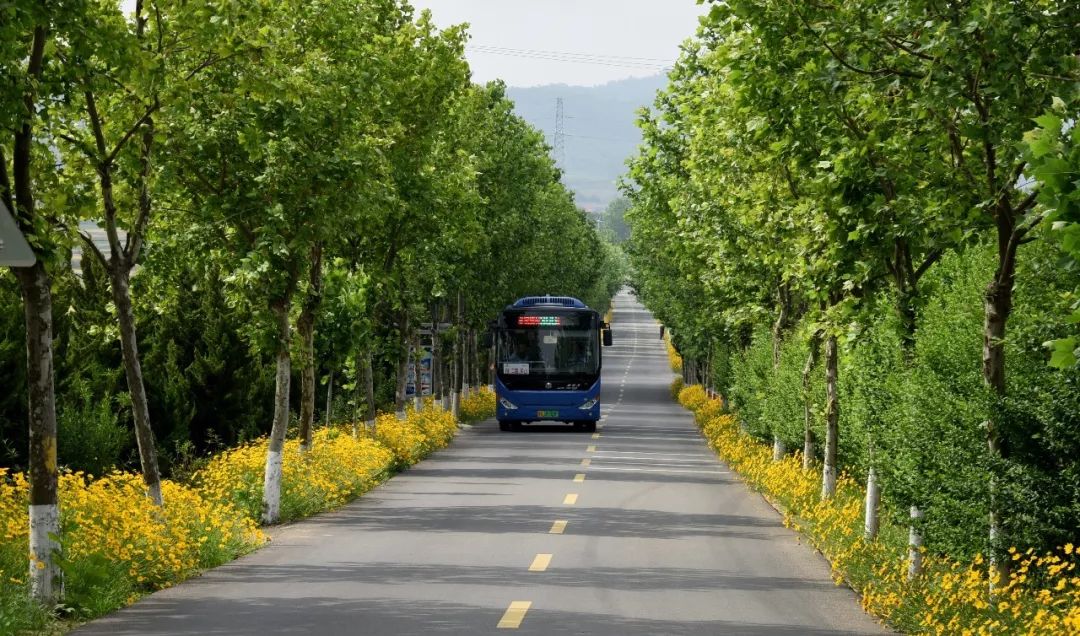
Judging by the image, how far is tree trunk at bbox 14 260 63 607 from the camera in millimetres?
13141

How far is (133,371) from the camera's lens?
55.2 ft

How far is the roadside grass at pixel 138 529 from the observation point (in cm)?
1323

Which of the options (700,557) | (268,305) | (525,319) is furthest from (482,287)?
(700,557)

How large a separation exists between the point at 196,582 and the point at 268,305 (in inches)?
297

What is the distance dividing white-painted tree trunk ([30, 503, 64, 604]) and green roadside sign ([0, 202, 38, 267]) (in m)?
4.05

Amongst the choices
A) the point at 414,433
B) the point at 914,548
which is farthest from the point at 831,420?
the point at 414,433

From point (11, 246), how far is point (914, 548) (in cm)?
788

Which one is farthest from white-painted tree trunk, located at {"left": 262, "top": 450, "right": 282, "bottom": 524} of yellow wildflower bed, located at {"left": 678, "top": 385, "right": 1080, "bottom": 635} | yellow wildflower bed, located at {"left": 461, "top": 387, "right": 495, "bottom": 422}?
yellow wildflower bed, located at {"left": 461, "top": 387, "right": 495, "bottom": 422}

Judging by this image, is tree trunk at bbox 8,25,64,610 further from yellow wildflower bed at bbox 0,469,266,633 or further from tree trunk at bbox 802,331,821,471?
tree trunk at bbox 802,331,821,471

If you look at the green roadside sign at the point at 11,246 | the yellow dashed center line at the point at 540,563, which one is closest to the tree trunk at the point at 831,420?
the yellow dashed center line at the point at 540,563

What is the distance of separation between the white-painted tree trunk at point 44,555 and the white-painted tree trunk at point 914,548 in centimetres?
701

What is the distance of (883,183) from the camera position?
14773mm

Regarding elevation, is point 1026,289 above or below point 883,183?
below

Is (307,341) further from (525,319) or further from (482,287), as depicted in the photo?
(482,287)
